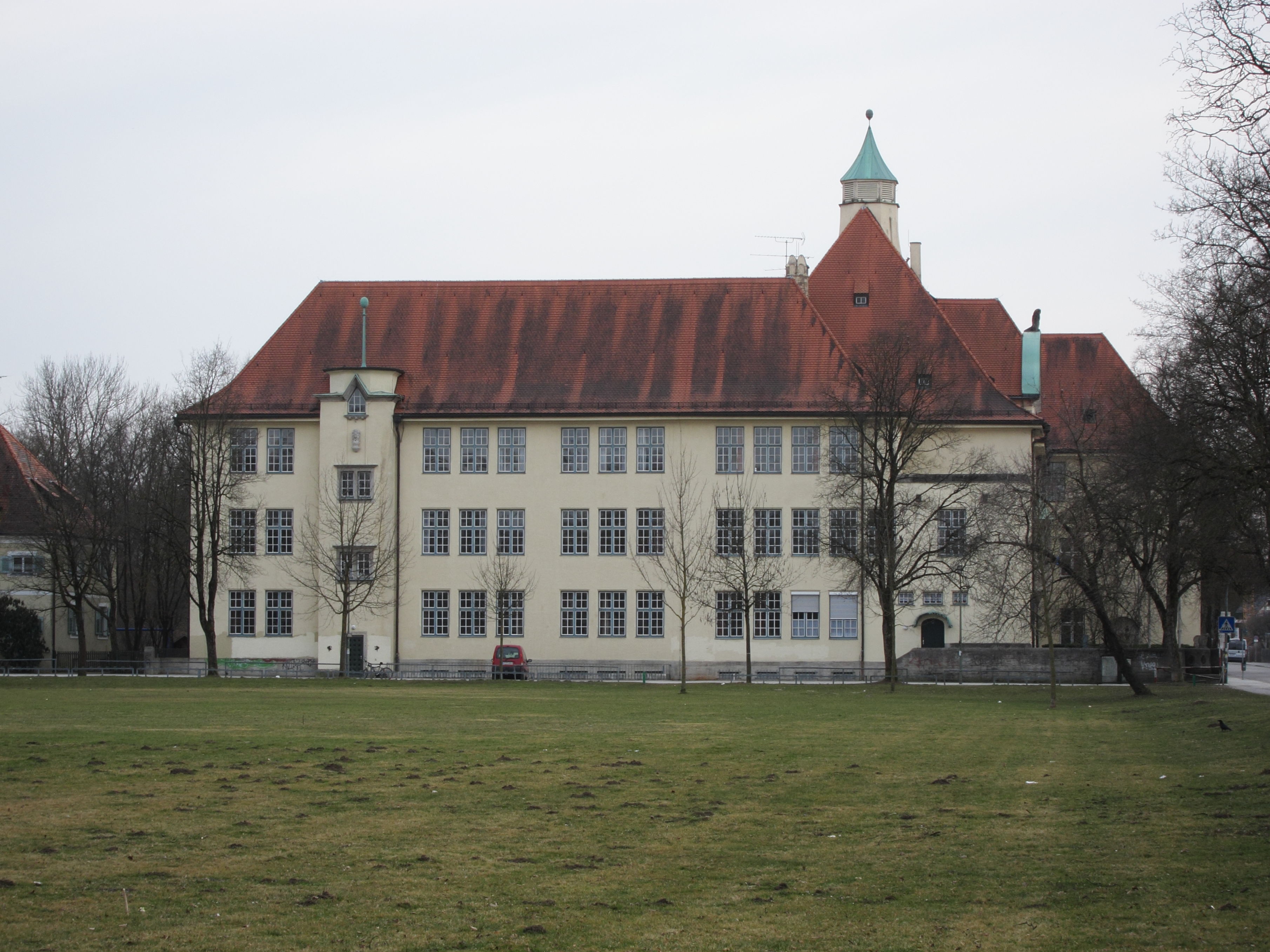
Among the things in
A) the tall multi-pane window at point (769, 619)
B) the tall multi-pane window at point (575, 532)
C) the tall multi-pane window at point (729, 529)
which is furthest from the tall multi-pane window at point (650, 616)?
the tall multi-pane window at point (769, 619)

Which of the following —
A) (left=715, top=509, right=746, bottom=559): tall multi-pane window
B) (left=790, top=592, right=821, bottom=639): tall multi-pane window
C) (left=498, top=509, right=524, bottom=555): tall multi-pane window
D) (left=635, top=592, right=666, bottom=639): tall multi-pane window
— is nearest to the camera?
(left=715, top=509, right=746, bottom=559): tall multi-pane window

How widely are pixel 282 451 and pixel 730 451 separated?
1847 centimetres

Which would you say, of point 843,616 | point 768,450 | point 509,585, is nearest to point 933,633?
point 843,616

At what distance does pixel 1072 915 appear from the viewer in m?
11.0

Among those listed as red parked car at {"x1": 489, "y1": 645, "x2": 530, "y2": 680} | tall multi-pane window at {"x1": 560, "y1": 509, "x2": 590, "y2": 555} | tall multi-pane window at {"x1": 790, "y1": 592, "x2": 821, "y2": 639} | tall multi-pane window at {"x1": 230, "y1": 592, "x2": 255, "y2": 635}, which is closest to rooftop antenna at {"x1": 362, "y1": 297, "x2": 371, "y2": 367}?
tall multi-pane window at {"x1": 560, "y1": 509, "x2": 590, "y2": 555}

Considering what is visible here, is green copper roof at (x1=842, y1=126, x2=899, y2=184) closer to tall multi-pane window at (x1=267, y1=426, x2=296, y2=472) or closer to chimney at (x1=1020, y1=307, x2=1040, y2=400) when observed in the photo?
chimney at (x1=1020, y1=307, x2=1040, y2=400)

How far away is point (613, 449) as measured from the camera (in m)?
60.7

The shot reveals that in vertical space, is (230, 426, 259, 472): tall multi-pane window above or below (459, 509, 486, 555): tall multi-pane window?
above

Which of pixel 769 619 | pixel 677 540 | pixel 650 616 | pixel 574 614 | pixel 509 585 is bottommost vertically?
pixel 769 619

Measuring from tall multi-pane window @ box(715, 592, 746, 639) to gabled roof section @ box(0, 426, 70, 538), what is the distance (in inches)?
1020

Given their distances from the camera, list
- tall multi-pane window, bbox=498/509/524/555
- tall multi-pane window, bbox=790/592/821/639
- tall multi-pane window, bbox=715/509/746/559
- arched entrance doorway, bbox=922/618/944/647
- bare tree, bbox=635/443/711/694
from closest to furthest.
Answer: tall multi-pane window, bbox=715/509/746/559 < bare tree, bbox=635/443/711/694 < arched entrance doorway, bbox=922/618/944/647 < tall multi-pane window, bbox=790/592/821/639 < tall multi-pane window, bbox=498/509/524/555

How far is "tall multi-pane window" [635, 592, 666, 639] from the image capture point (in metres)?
60.0

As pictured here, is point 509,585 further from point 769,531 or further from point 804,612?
point 804,612

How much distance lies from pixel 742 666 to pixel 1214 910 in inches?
1903
